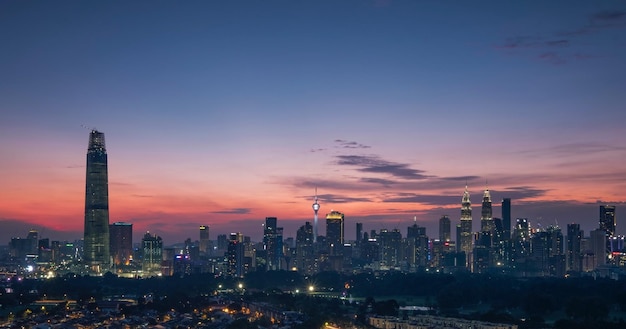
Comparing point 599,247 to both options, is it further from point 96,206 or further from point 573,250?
point 96,206

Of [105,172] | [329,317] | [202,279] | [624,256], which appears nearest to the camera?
[329,317]

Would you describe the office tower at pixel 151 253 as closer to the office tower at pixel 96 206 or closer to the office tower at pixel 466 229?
the office tower at pixel 96 206

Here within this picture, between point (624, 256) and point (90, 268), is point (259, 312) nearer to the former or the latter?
point (90, 268)

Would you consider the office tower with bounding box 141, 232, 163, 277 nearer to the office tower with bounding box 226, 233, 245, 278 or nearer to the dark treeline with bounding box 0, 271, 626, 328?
the office tower with bounding box 226, 233, 245, 278

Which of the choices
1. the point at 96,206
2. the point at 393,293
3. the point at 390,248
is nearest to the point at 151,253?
the point at 96,206

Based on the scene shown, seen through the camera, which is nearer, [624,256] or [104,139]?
[104,139]

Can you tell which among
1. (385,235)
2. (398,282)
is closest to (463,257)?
(385,235)

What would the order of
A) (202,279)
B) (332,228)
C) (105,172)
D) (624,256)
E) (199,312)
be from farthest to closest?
(332,228) → (624,256) → (105,172) → (202,279) → (199,312)
